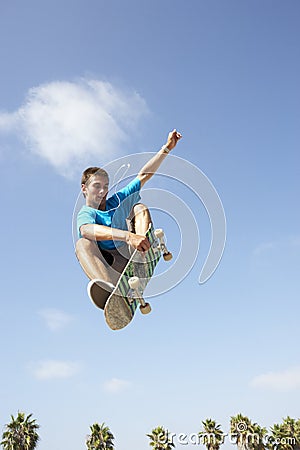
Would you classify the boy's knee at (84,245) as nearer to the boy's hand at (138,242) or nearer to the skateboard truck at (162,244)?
the boy's hand at (138,242)

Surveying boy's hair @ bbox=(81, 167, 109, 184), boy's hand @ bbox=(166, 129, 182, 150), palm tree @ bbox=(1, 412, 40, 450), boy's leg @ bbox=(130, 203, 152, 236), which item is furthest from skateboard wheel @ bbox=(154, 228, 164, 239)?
palm tree @ bbox=(1, 412, 40, 450)

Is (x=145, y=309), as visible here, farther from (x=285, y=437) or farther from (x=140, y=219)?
(x=285, y=437)

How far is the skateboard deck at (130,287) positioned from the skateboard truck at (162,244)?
4 centimetres

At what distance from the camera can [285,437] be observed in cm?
3669

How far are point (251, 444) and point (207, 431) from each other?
329 centimetres

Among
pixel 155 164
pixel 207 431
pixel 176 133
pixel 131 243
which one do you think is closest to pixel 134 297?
pixel 131 243

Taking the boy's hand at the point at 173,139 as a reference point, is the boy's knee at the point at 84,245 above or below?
below

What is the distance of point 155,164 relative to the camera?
7.69 m

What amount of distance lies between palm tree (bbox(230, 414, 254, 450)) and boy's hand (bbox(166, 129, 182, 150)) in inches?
1298

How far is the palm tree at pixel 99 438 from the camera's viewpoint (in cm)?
3472

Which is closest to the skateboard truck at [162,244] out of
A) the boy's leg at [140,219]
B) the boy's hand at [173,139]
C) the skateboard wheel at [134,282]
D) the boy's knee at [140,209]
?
the boy's leg at [140,219]

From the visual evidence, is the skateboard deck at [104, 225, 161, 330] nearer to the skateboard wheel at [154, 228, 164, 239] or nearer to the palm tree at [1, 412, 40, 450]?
the skateboard wheel at [154, 228, 164, 239]

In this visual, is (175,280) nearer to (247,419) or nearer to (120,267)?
(120,267)

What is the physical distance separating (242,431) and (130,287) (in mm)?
33926
